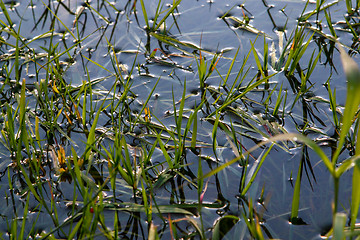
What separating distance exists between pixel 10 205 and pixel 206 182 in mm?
718

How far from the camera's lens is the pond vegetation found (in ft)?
4.62

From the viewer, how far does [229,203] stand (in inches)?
58.7

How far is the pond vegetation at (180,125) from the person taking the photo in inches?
55.5

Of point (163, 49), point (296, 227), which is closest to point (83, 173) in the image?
point (296, 227)

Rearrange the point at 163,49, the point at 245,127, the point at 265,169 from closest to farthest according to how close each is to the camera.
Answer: the point at 265,169 < the point at 245,127 < the point at 163,49

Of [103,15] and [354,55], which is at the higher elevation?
[103,15]

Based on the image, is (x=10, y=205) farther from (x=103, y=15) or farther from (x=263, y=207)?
(x=103, y=15)

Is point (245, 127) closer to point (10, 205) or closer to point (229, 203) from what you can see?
point (229, 203)

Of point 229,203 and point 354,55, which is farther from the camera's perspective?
point 354,55

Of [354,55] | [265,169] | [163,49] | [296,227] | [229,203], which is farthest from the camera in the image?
[163,49]

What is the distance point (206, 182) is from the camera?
62.1 inches

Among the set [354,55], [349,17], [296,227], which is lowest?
[296,227]

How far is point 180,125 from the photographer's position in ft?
5.21

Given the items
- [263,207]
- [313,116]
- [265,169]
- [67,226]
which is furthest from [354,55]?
[67,226]
